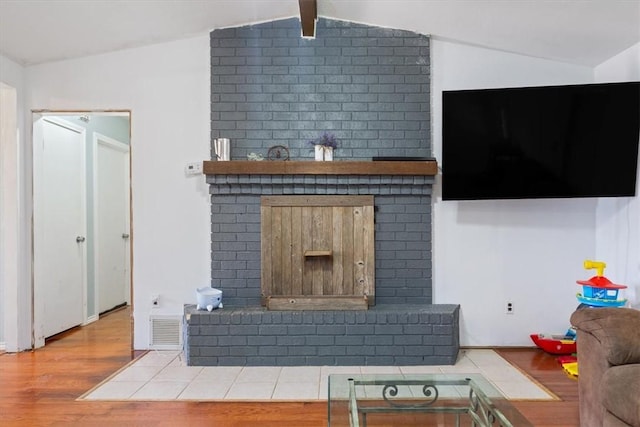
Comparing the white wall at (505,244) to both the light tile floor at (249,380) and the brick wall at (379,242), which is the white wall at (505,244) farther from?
the light tile floor at (249,380)

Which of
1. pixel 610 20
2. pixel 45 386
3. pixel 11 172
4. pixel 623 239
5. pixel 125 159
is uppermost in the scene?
pixel 610 20

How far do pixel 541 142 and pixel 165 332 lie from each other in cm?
330

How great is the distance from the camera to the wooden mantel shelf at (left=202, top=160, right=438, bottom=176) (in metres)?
3.33

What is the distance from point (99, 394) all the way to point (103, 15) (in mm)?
2532

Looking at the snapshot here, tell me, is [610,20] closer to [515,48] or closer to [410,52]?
[515,48]

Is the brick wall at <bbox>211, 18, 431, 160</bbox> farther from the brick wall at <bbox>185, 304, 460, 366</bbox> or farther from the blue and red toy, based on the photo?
the blue and red toy

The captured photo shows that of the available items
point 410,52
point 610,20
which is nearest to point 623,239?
point 610,20

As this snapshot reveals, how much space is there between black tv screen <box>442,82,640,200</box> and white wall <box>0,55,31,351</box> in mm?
3404

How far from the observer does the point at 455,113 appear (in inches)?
127

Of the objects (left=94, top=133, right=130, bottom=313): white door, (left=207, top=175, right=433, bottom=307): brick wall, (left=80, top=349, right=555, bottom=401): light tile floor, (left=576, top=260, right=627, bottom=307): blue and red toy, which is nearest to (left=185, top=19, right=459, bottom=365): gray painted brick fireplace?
(left=207, top=175, right=433, bottom=307): brick wall

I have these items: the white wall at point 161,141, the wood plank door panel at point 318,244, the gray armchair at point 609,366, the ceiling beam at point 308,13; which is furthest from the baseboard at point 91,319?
the gray armchair at point 609,366

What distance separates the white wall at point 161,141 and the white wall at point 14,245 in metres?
0.26

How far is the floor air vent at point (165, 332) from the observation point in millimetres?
3496

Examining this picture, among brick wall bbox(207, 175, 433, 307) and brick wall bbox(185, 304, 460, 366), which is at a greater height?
brick wall bbox(207, 175, 433, 307)
